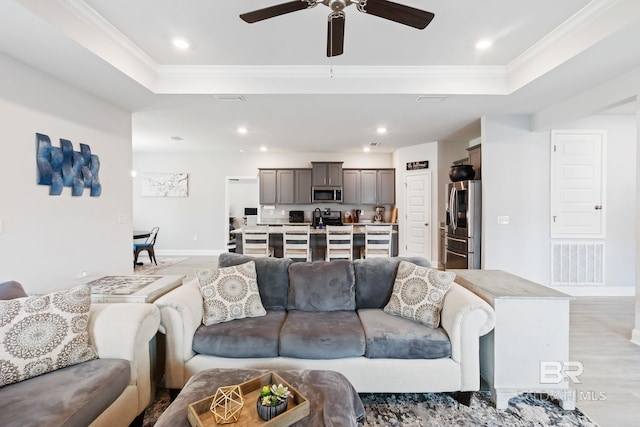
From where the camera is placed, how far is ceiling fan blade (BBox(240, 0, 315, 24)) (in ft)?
5.77

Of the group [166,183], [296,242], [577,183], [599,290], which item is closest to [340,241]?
[296,242]

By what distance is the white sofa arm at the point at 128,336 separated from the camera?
63.8 inches

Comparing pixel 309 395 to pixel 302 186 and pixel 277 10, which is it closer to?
pixel 277 10

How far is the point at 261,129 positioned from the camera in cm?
495

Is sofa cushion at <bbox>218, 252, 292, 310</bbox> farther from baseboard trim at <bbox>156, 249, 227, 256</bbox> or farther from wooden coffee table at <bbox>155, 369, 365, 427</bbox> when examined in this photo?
baseboard trim at <bbox>156, 249, 227, 256</bbox>

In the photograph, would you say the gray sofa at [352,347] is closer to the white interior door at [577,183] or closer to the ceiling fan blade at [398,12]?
the ceiling fan blade at [398,12]

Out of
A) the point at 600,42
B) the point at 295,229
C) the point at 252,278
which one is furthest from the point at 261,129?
the point at 600,42

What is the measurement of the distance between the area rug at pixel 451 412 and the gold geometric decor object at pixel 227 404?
898mm

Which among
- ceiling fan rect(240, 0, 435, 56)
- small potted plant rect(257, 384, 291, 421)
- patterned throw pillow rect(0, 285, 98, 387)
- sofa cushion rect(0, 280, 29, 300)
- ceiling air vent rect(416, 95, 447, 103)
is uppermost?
ceiling air vent rect(416, 95, 447, 103)

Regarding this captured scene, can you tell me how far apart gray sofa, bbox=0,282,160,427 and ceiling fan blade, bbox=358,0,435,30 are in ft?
7.52

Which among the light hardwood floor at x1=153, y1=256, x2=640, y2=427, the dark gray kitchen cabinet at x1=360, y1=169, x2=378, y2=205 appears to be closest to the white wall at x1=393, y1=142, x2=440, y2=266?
the dark gray kitchen cabinet at x1=360, y1=169, x2=378, y2=205

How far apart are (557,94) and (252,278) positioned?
3964mm

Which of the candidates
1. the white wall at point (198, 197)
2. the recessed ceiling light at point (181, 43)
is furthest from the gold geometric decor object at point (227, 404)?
the white wall at point (198, 197)

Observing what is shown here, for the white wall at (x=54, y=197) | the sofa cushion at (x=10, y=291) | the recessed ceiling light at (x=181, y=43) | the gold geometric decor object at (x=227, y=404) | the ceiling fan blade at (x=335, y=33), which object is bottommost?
the gold geometric decor object at (x=227, y=404)
